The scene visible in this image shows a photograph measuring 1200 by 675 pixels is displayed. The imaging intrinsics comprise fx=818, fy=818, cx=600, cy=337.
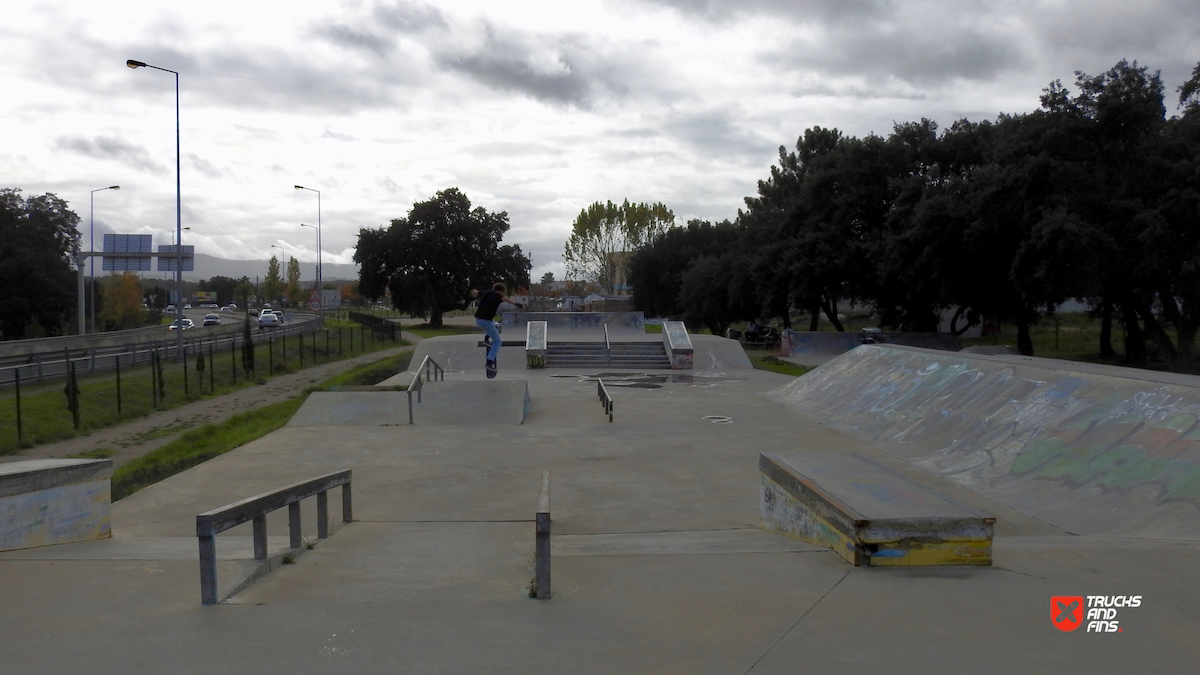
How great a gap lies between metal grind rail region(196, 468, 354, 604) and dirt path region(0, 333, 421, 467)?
12091mm

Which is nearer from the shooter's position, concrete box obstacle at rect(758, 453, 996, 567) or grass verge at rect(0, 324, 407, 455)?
concrete box obstacle at rect(758, 453, 996, 567)

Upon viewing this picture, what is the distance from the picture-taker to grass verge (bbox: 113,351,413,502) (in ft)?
42.2

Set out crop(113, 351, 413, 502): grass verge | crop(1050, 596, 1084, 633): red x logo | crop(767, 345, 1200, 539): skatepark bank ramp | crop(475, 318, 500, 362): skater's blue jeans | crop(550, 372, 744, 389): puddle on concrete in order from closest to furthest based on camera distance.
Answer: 1. crop(1050, 596, 1084, 633): red x logo
2. crop(767, 345, 1200, 539): skatepark bank ramp
3. crop(113, 351, 413, 502): grass verge
4. crop(475, 318, 500, 362): skater's blue jeans
5. crop(550, 372, 744, 389): puddle on concrete

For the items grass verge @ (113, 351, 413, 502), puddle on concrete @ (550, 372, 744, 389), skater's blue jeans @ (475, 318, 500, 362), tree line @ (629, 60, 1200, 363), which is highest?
tree line @ (629, 60, 1200, 363)

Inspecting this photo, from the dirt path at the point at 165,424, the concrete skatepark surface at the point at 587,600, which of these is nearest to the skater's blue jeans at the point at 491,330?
the concrete skatepark surface at the point at 587,600

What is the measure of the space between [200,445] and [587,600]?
53.0 feet

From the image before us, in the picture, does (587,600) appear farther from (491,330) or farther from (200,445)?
(200,445)

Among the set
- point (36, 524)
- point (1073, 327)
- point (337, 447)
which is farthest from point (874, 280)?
point (36, 524)

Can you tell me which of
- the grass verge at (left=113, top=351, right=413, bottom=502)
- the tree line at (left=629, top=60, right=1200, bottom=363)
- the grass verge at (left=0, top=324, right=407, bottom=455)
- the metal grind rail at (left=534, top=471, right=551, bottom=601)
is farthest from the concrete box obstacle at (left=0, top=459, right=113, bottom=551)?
the tree line at (left=629, top=60, right=1200, bottom=363)

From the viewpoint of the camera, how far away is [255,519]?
5062 millimetres

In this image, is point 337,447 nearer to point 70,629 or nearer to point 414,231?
point 70,629

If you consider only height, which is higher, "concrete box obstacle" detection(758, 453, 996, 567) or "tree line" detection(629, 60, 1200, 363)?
"tree line" detection(629, 60, 1200, 363)

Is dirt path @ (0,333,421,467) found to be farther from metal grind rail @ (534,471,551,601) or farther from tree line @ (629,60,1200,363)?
tree line @ (629,60,1200,363)

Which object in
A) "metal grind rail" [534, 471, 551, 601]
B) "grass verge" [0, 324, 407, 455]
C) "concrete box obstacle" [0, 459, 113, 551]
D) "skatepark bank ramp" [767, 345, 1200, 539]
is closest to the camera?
"metal grind rail" [534, 471, 551, 601]
